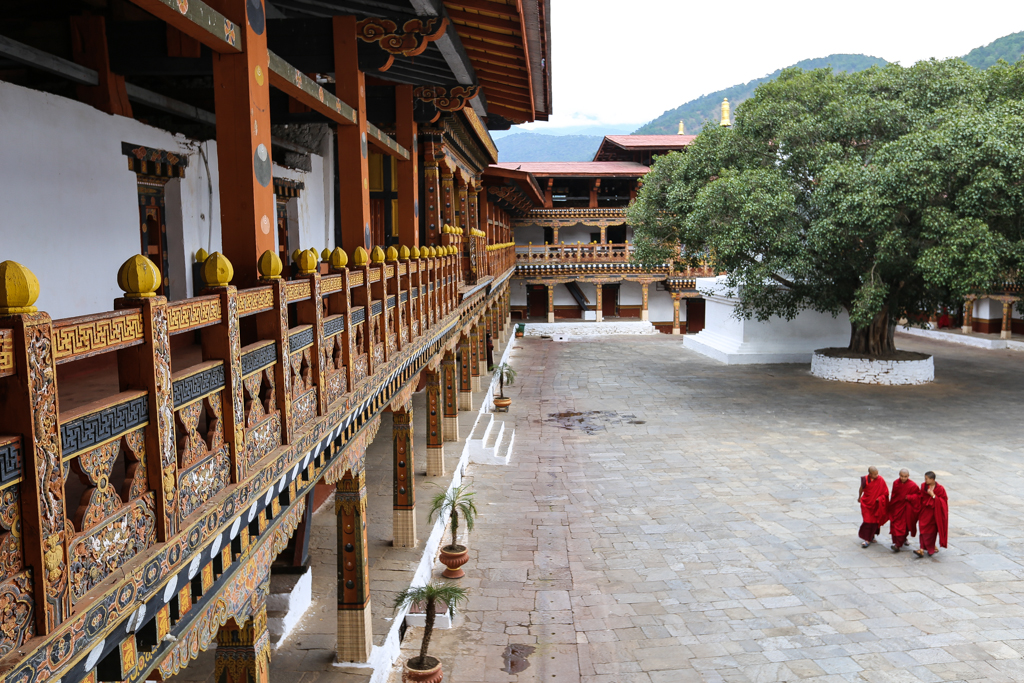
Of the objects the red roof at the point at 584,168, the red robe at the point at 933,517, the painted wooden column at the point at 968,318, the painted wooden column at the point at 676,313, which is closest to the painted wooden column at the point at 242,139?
the red robe at the point at 933,517

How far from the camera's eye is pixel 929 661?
7.55 meters

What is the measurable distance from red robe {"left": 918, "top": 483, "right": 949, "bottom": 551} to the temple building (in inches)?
270

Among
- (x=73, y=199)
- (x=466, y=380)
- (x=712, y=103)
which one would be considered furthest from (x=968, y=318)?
(x=712, y=103)

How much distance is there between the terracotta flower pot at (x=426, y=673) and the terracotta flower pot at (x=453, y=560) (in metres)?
2.55

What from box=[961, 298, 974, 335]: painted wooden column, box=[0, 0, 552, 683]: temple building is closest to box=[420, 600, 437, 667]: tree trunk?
box=[0, 0, 552, 683]: temple building

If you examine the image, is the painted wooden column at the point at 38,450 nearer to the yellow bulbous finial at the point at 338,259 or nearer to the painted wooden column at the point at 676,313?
the yellow bulbous finial at the point at 338,259

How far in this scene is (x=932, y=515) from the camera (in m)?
9.96

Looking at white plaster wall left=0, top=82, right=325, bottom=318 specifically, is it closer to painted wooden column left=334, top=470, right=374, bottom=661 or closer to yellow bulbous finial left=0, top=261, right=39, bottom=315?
painted wooden column left=334, top=470, right=374, bottom=661

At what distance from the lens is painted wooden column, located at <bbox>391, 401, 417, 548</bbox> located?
9398 millimetres

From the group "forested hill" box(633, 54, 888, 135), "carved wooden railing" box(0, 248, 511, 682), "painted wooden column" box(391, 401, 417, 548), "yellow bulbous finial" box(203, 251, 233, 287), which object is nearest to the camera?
"carved wooden railing" box(0, 248, 511, 682)

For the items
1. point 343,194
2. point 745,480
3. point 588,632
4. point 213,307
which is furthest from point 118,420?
point 745,480

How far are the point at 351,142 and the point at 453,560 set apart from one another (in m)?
5.65

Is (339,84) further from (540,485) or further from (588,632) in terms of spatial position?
(540,485)

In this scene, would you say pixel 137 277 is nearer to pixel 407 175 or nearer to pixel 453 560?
pixel 407 175
